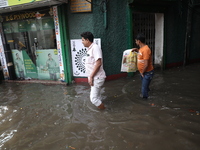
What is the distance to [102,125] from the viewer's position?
10.4ft

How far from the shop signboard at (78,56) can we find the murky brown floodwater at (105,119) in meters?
0.87

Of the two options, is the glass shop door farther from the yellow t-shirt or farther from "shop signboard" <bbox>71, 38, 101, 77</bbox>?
the yellow t-shirt

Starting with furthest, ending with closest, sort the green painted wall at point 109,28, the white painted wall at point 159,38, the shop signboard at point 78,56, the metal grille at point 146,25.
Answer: the white painted wall at point 159,38, the metal grille at point 146,25, the shop signboard at point 78,56, the green painted wall at point 109,28

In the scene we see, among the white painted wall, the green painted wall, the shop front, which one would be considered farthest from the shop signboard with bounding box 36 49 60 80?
the white painted wall

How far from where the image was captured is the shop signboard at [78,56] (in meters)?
5.85

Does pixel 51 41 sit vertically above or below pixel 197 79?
above

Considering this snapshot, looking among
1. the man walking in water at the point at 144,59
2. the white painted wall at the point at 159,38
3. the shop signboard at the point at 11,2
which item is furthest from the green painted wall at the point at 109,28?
the man walking in water at the point at 144,59

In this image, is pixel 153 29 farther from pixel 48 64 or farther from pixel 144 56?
pixel 48 64

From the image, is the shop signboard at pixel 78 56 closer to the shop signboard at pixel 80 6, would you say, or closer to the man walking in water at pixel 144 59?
the shop signboard at pixel 80 6

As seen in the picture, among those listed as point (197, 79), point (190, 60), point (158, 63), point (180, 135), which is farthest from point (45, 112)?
point (190, 60)

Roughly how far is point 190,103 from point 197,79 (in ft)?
7.89

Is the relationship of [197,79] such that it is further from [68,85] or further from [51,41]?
[51,41]

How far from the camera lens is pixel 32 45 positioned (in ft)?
21.8

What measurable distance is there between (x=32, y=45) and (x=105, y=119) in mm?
4782
